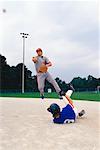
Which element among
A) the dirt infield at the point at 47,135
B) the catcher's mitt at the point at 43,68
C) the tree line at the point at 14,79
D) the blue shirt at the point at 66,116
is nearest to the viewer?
the dirt infield at the point at 47,135

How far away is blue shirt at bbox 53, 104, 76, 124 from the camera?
834 centimetres

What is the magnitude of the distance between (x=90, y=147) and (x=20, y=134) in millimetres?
1622

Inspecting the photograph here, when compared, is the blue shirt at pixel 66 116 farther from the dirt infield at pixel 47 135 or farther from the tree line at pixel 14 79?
the tree line at pixel 14 79

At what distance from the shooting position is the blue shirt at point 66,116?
834cm

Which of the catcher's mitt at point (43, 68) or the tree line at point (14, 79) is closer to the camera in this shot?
the catcher's mitt at point (43, 68)

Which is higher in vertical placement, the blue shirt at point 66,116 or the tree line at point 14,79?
the tree line at point 14,79

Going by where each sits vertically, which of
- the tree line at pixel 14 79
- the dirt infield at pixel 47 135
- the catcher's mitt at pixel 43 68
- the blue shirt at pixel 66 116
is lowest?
the dirt infield at pixel 47 135

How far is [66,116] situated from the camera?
8.38 meters

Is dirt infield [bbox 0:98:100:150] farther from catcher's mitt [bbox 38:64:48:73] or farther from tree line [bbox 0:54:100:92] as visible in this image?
tree line [bbox 0:54:100:92]

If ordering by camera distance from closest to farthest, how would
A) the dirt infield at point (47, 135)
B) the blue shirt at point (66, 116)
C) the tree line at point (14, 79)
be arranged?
the dirt infield at point (47, 135) → the blue shirt at point (66, 116) → the tree line at point (14, 79)

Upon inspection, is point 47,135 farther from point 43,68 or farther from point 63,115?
point 43,68

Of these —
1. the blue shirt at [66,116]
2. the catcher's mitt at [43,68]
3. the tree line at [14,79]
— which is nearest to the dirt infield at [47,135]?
the blue shirt at [66,116]

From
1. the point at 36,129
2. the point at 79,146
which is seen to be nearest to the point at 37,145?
the point at 79,146

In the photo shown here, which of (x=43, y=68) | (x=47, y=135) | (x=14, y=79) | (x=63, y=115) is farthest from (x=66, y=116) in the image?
(x=14, y=79)
